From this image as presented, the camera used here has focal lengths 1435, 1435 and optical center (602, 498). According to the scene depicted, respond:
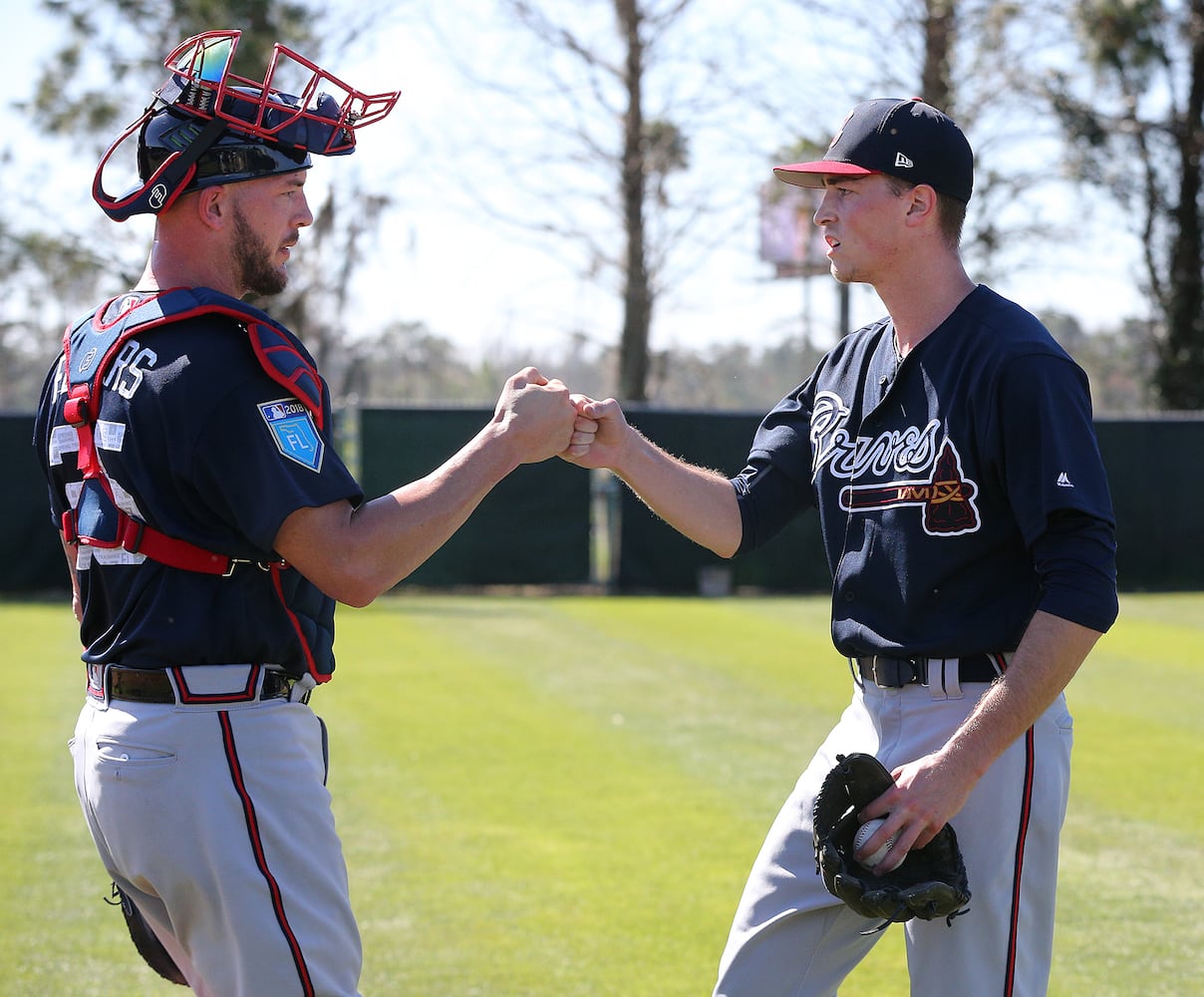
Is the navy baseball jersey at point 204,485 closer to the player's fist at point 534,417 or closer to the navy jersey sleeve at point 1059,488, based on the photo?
the player's fist at point 534,417

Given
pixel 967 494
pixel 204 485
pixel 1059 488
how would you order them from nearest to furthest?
pixel 204 485, pixel 1059 488, pixel 967 494

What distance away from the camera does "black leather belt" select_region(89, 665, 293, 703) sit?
272 centimetres

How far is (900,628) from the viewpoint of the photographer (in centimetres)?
308

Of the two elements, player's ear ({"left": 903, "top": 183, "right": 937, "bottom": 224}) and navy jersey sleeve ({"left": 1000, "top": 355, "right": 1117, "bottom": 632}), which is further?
player's ear ({"left": 903, "top": 183, "right": 937, "bottom": 224})

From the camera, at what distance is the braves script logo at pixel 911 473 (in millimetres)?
3014

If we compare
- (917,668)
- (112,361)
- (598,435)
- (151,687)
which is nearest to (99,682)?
(151,687)

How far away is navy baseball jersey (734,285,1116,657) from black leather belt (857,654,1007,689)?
3 cm

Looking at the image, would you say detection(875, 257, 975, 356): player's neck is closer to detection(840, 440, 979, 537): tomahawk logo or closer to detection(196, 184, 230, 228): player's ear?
detection(840, 440, 979, 537): tomahawk logo

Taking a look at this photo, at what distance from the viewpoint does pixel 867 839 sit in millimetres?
2852

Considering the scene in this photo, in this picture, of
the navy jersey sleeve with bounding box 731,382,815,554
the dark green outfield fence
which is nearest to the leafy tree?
the dark green outfield fence

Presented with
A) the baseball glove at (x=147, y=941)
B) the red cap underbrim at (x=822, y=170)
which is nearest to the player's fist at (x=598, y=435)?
the red cap underbrim at (x=822, y=170)

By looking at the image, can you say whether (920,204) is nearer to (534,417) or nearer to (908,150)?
(908,150)

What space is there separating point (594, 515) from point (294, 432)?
1553 cm

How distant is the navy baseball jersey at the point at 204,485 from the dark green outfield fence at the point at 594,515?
578 inches
